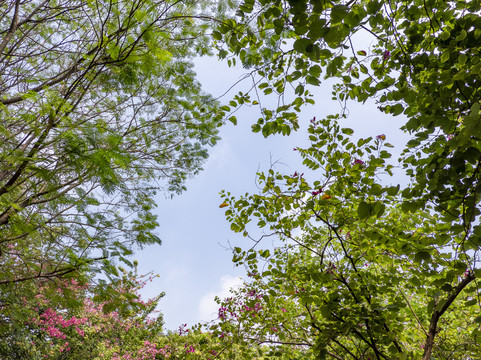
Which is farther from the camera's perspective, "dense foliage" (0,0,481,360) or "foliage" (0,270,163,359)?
"foliage" (0,270,163,359)

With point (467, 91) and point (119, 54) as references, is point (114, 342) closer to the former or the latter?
point (119, 54)

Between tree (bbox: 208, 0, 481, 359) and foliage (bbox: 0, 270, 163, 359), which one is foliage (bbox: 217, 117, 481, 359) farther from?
foliage (bbox: 0, 270, 163, 359)

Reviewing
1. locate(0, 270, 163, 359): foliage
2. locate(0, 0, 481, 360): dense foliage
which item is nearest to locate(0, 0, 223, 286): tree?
locate(0, 0, 481, 360): dense foliage

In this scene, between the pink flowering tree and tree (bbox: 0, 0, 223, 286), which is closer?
tree (bbox: 0, 0, 223, 286)

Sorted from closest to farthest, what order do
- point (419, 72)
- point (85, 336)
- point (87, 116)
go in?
point (419, 72)
point (87, 116)
point (85, 336)

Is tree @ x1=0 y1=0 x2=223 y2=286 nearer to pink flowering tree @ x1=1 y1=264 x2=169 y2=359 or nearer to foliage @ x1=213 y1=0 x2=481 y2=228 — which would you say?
foliage @ x1=213 y1=0 x2=481 y2=228

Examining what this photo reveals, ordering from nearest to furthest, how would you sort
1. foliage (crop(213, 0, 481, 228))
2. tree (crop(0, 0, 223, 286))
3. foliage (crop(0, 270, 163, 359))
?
foliage (crop(213, 0, 481, 228)) → tree (crop(0, 0, 223, 286)) → foliage (crop(0, 270, 163, 359))

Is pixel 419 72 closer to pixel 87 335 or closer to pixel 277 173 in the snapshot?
pixel 277 173

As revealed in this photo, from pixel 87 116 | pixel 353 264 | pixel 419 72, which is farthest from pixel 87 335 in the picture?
pixel 419 72

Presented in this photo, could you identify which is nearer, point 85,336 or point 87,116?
point 87,116

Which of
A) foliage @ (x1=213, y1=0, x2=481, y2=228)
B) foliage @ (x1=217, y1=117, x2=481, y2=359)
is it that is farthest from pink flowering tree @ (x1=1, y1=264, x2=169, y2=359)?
foliage @ (x1=213, y1=0, x2=481, y2=228)

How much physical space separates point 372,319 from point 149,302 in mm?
10243

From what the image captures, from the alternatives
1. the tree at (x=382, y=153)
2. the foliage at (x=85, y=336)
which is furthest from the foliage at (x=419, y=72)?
the foliage at (x=85, y=336)

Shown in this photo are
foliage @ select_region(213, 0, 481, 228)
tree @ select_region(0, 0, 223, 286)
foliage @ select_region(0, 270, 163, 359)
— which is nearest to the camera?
foliage @ select_region(213, 0, 481, 228)
